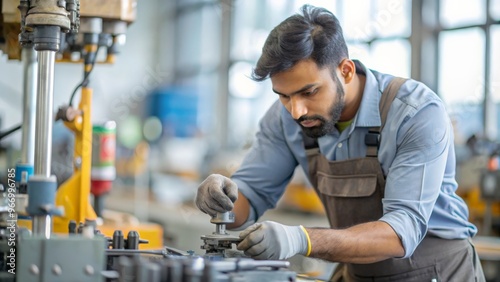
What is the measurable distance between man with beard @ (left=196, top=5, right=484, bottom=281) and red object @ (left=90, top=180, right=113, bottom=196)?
3.17 feet

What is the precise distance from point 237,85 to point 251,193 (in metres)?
7.53

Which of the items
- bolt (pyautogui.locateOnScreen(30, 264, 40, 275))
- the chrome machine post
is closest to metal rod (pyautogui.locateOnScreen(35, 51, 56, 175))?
the chrome machine post

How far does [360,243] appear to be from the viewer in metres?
1.74

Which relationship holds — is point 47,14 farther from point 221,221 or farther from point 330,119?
point 330,119

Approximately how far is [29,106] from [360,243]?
1195mm

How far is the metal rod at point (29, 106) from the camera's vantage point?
2.25 metres

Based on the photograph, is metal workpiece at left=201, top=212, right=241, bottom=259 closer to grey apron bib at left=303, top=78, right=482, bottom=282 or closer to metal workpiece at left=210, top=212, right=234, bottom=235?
metal workpiece at left=210, top=212, right=234, bottom=235

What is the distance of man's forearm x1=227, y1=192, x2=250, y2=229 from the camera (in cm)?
215

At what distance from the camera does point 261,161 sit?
225 cm

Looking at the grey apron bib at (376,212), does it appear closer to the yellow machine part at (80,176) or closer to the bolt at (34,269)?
the yellow machine part at (80,176)

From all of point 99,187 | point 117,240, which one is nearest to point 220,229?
point 117,240

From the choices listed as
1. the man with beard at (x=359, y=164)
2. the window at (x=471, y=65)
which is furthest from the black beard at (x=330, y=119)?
the window at (x=471, y=65)

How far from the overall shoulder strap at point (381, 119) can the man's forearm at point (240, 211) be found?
1.37ft

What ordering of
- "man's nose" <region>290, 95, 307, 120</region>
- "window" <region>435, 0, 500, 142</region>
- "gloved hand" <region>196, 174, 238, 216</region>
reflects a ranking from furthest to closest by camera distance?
1. "window" <region>435, 0, 500, 142</region>
2. "man's nose" <region>290, 95, 307, 120</region>
3. "gloved hand" <region>196, 174, 238, 216</region>
